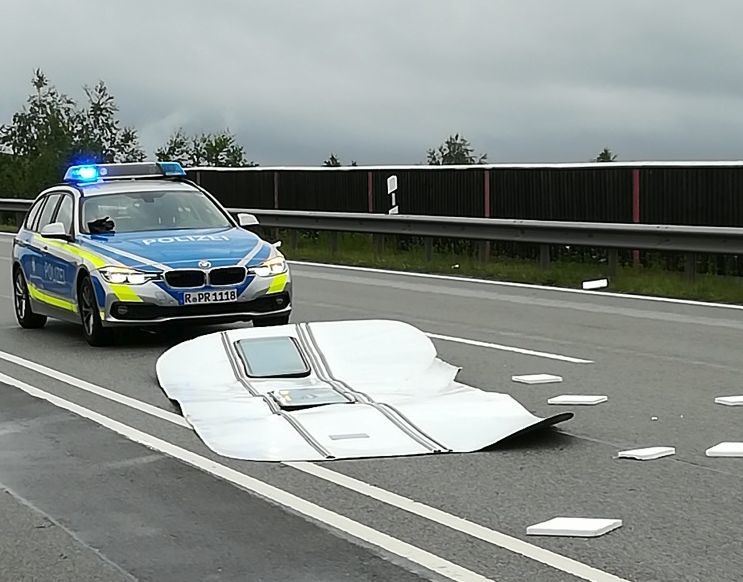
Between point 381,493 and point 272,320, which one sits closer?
point 381,493

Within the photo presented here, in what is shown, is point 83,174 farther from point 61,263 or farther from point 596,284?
point 596,284

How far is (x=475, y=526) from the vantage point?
631 centimetres

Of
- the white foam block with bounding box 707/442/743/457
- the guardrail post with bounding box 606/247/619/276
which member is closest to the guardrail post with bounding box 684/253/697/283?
the guardrail post with bounding box 606/247/619/276

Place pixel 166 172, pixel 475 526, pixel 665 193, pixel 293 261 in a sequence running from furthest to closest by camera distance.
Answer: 1. pixel 293 261
2. pixel 665 193
3. pixel 166 172
4. pixel 475 526

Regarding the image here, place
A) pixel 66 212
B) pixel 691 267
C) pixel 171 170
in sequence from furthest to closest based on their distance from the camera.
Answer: pixel 691 267 → pixel 171 170 → pixel 66 212

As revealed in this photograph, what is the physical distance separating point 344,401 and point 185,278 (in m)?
3.88

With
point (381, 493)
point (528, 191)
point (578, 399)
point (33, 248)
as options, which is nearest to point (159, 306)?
point (33, 248)

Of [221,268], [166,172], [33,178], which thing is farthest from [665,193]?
[33,178]

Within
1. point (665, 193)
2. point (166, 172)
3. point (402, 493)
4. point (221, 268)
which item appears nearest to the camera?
point (402, 493)

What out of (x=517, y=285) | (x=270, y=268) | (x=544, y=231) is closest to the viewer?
(x=270, y=268)

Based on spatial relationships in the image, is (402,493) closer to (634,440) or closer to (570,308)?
(634,440)

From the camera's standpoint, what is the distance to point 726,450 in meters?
7.84

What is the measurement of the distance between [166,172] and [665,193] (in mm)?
9482

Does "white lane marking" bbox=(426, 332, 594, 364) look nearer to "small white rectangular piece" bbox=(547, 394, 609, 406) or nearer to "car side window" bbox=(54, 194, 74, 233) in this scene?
"small white rectangular piece" bbox=(547, 394, 609, 406)
